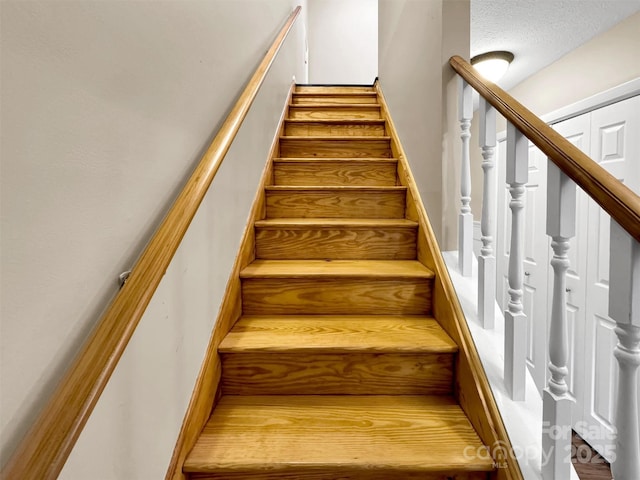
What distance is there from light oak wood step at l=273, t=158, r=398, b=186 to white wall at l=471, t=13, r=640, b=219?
1.29 meters

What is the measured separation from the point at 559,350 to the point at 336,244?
0.97 m

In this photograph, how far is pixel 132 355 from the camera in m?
0.65

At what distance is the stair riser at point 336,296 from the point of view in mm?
1307

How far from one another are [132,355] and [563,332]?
95 centimetres

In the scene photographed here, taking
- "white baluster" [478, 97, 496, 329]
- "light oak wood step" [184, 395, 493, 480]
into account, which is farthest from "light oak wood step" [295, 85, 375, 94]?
"light oak wood step" [184, 395, 493, 480]

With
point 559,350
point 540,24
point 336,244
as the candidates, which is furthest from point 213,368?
point 540,24

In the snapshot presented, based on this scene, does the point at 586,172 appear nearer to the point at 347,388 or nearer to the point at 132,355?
the point at 347,388

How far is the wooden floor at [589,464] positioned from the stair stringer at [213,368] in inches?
74.4

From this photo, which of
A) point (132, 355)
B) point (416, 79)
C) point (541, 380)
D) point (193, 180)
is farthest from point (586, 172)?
point (541, 380)

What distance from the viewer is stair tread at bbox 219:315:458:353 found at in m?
1.06

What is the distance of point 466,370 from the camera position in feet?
3.30

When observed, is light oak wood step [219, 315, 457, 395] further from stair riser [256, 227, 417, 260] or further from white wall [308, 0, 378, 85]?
white wall [308, 0, 378, 85]

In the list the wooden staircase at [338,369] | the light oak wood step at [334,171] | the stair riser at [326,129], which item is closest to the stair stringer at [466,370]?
the wooden staircase at [338,369]

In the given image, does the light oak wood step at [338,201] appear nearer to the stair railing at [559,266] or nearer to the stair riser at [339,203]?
the stair riser at [339,203]
